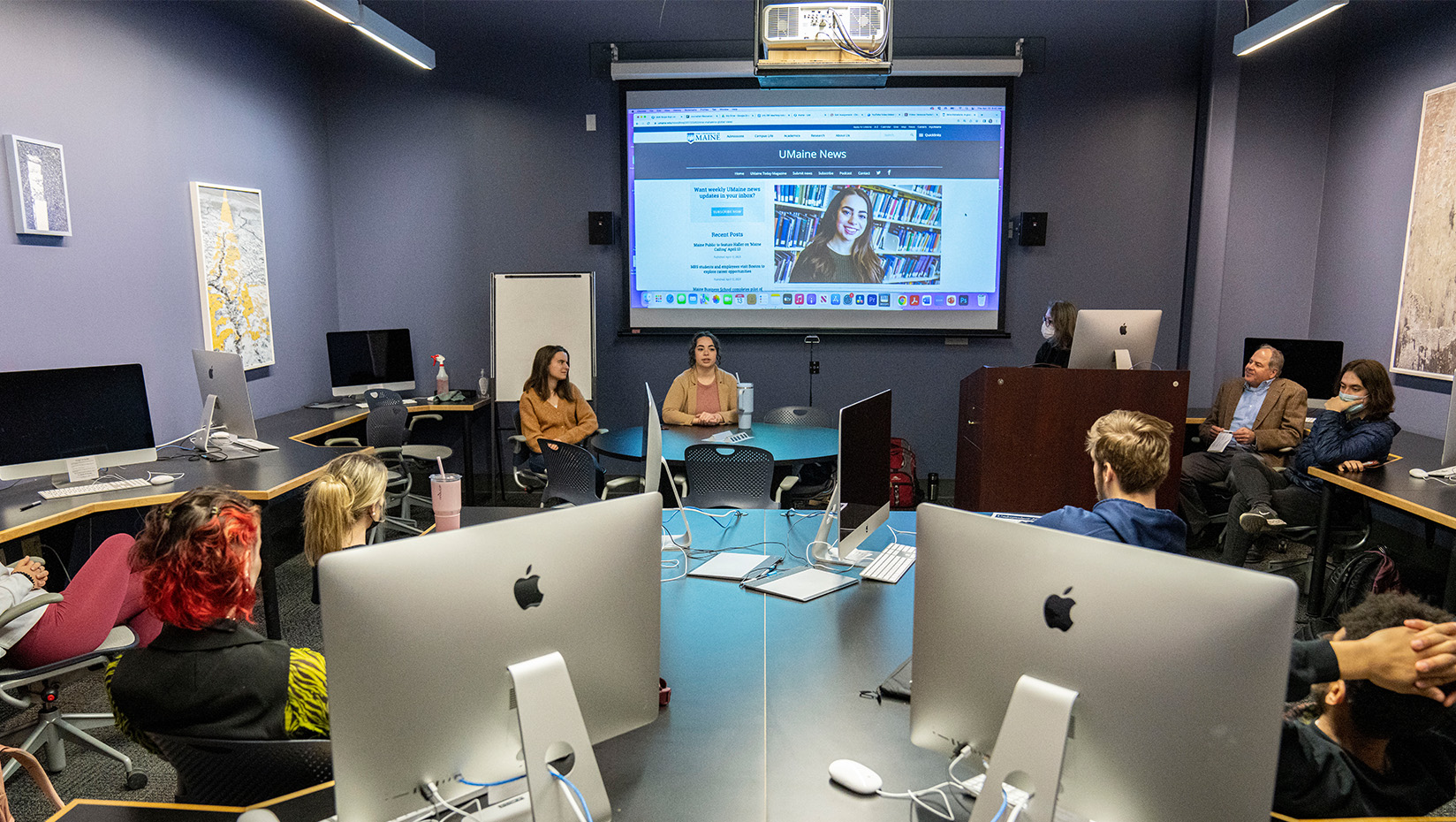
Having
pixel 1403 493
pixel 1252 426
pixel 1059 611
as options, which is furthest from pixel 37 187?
pixel 1252 426

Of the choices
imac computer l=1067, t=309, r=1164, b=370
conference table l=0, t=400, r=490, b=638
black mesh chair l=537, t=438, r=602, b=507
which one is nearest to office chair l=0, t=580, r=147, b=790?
conference table l=0, t=400, r=490, b=638

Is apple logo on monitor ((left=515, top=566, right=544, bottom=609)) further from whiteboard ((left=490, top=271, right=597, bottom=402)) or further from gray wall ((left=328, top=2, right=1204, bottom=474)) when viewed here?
gray wall ((left=328, top=2, right=1204, bottom=474))

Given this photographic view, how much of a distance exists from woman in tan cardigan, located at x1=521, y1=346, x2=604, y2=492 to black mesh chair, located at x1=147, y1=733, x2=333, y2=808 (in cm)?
306

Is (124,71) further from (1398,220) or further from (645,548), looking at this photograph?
(1398,220)

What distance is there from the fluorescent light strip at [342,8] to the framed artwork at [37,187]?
1338mm

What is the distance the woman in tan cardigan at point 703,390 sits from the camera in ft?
15.9

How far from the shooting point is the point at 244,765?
147cm

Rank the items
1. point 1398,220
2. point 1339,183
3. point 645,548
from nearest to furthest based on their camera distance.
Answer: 1. point 645,548
2. point 1398,220
3. point 1339,183

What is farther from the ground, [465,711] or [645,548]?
[645,548]

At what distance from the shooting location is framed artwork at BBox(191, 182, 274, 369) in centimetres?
453

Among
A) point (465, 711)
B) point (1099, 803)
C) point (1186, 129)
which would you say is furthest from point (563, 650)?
point (1186, 129)

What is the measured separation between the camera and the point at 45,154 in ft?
11.4

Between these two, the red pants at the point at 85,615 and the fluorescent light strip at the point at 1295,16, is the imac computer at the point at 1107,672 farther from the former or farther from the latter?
the fluorescent light strip at the point at 1295,16

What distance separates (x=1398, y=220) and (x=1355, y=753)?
186 inches
